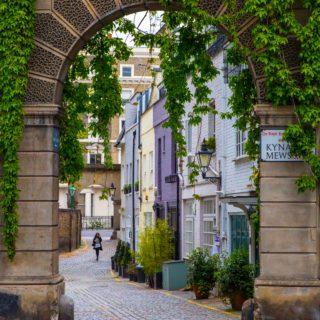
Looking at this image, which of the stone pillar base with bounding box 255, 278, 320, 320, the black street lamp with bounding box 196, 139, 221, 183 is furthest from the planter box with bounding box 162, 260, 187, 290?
the stone pillar base with bounding box 255, 278, 320, 320

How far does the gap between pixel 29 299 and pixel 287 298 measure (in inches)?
164

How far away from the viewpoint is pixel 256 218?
55.5 feet

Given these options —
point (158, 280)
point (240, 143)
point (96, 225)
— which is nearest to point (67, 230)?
point (158, 280)

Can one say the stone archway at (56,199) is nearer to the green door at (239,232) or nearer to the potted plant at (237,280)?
the potted plant at (237,280)

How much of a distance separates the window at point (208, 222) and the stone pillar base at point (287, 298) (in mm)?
13599

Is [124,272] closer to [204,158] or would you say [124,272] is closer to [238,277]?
[204,158]

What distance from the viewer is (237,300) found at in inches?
870

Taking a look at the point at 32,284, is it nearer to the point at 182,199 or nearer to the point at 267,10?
the point at 267,10

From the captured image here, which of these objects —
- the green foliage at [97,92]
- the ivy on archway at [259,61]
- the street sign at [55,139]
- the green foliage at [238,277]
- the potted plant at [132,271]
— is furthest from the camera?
the potted plant at [132,271]

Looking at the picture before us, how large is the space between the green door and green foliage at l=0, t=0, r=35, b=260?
34.6 ft

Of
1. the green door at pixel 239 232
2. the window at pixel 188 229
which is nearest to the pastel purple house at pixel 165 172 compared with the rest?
the window at pixel 188 229

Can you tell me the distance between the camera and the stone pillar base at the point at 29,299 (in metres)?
15.6

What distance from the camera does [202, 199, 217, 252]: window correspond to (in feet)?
97.1

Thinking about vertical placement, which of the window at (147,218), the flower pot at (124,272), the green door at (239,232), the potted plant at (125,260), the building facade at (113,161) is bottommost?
the flower pot at (124,272)
